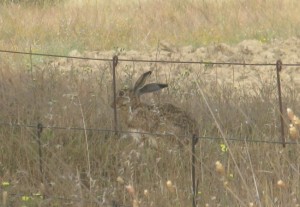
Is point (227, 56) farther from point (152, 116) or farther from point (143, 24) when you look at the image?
point (152, 116)

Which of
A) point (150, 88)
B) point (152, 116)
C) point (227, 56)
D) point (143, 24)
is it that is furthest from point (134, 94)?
point (143, 24)

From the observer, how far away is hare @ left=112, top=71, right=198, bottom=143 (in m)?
6.04

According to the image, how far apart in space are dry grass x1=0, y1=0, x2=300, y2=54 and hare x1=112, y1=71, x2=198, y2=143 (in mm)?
4791

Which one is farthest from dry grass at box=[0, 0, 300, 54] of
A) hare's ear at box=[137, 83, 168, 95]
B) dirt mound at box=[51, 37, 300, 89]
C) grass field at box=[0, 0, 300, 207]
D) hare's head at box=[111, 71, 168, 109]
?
hare's ear at box=[137, 83, 168, 95]

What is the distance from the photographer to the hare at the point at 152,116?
6.04 meters

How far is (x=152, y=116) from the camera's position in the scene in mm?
6203

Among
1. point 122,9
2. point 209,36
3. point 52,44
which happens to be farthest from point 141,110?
point 122,9

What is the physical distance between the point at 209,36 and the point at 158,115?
7.20 m

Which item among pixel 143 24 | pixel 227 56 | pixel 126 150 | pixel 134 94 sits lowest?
pixel 126 150

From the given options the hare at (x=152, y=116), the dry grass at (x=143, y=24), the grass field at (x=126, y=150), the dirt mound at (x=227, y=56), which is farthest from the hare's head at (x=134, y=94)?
the dry grass at (x=143, y=24)

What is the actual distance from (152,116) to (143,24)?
7.61 metres

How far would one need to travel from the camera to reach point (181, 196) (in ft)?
16.0

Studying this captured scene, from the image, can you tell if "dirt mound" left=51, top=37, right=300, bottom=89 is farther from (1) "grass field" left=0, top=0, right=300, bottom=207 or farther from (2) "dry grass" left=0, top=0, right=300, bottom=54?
(2) "dry grass" left=0, top=0, right=300, bottom=54

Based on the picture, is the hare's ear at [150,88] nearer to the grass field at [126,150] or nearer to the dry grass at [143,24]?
the grass field at [126,150]
